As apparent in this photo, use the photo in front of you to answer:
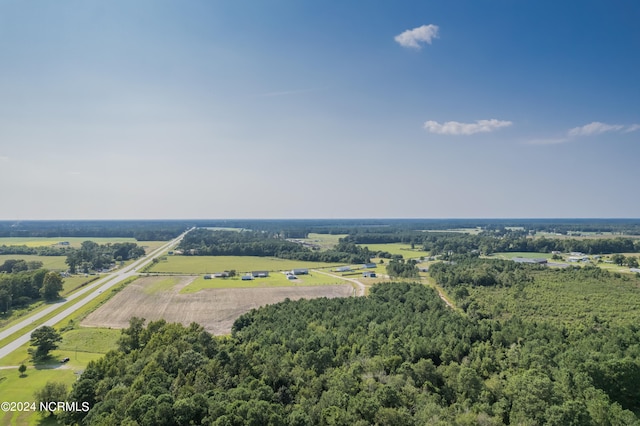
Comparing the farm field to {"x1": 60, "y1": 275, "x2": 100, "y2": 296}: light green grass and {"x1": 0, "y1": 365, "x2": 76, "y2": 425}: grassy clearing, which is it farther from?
{"x1": 60, "y1": 275, "x2": 100, "y2": 296}: light green grass

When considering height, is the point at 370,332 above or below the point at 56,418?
above

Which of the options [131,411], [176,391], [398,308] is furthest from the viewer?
[398,308]

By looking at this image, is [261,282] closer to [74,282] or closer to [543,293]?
[74,282]

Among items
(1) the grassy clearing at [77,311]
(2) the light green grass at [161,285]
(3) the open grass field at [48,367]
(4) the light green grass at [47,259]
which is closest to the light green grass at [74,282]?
(1) the grassy clearing at [77,311]

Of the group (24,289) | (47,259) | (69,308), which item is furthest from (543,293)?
(47,259)

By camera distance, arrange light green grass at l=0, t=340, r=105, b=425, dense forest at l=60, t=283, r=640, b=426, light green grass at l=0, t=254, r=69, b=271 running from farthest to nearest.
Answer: light green grass at l=0, t=254, r=69, b=271 → light green grass at l=0, t=340, r=105, b=425 → dense forest at l=60, t=283, r=640, b=426

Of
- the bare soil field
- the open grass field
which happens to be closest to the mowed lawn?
the bare soil field

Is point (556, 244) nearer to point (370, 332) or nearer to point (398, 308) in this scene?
point (398, 308)

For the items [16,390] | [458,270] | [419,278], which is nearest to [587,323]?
[458,270]
